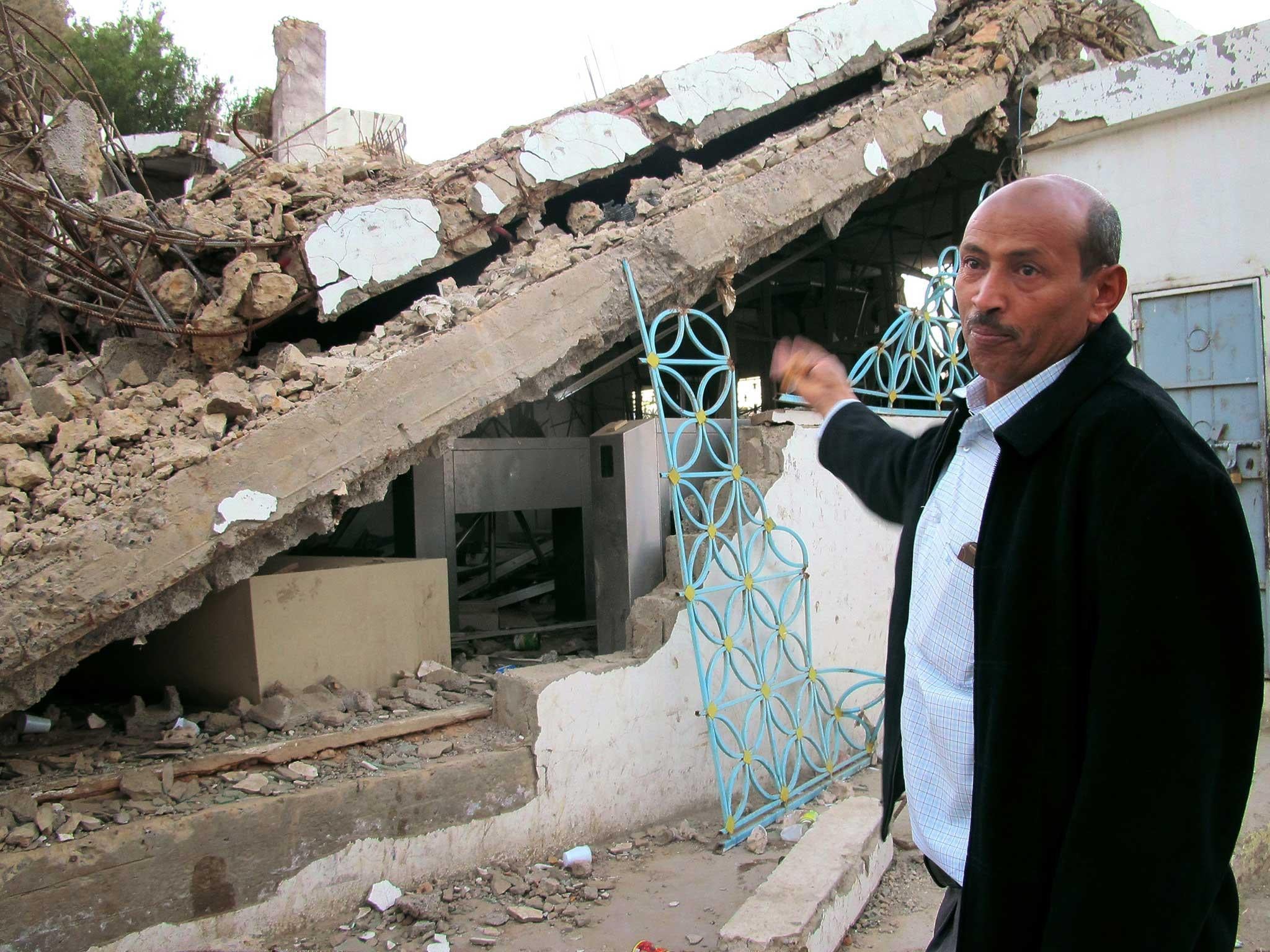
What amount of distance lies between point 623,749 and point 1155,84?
4683mm

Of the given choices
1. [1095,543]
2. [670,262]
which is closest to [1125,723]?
[1095,543]

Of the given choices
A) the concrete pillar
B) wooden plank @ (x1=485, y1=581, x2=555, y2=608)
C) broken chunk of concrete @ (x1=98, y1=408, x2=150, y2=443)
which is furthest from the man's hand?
the concrete pillar

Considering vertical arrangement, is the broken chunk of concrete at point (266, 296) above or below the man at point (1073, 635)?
above

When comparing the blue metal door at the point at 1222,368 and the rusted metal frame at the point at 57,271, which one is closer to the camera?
the rusted metal frame at the point at 57,271

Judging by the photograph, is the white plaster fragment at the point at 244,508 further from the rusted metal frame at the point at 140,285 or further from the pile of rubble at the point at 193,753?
the rusted metal frame at the point at 140,285

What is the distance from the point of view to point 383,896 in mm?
3248

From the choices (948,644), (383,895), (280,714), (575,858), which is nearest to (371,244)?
(280,714)

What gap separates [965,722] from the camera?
1385 millimetres

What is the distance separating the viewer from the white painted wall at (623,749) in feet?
10.3

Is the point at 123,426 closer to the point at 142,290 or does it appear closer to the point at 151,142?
the point at 142,290

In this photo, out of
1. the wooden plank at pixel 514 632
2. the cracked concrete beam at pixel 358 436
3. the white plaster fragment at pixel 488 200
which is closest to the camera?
the cracked concrete beam at pixel 358 436

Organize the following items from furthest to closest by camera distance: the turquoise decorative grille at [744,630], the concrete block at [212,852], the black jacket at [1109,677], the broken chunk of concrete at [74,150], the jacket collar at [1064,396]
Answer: the broken chunk of concrete at [74,150] < the turquoise decorative grille at [744,630] < the concrete block at [212,852] < the jacket collar at [1064,396] < the black jacket at [1109,677]

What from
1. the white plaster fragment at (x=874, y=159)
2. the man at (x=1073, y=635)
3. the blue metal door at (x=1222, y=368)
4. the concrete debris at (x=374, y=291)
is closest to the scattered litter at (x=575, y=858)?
the concrete debris at (x=374, y=291)

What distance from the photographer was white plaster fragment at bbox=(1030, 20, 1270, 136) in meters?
4.87
